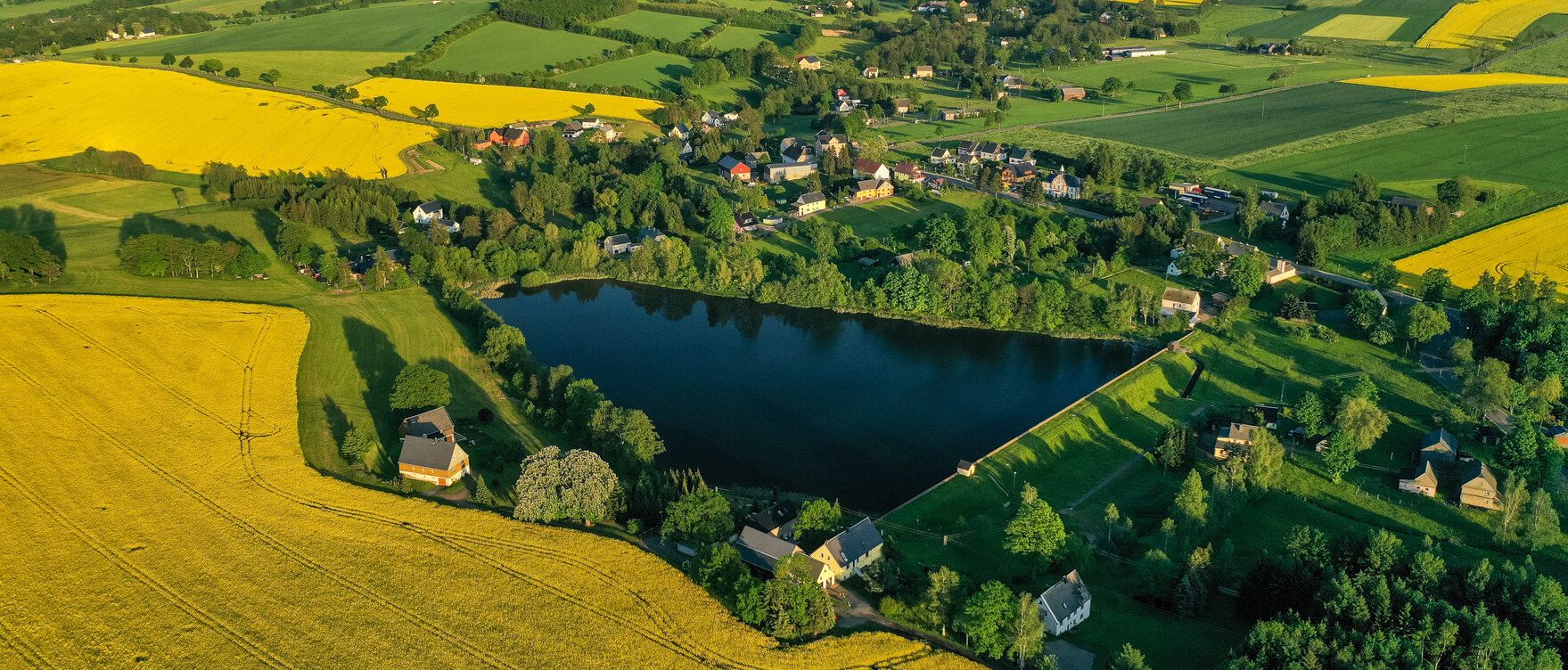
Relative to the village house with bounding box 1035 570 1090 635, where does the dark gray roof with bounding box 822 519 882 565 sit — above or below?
above

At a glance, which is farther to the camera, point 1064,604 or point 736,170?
point 736,170

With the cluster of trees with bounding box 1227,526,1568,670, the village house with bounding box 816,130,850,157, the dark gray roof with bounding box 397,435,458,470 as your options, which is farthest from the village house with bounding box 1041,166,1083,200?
the dark gray roof with bounding box 397,435,458,470

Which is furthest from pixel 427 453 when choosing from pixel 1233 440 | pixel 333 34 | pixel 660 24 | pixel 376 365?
pixel 660 24

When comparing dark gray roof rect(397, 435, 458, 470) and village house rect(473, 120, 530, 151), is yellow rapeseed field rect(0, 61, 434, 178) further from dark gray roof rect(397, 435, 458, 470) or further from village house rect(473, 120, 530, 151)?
dark gray roof rect(397, 435, 458, 470)

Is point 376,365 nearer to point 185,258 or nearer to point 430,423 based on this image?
point 430,423

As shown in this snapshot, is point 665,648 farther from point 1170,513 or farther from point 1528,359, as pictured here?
point 1528,359

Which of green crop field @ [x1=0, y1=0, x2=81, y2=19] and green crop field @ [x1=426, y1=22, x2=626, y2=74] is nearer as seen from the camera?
green crop field @ [x1=426, y1=22, x2=626, y2=74]

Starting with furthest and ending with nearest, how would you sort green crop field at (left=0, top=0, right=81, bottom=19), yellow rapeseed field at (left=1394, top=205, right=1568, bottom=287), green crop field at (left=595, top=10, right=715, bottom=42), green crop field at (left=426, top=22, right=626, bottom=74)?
green crop field at (left=0, top=0, right=81, bottom=19)
green crop field at (left=595, top=10, right=715, bottom=42)
green crop field at (left=426, top=22, right=626, bottom=74)
yellow rapeseed field at (left=1394, top=205, right=1568, bottom=287)

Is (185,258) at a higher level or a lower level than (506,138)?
lower
